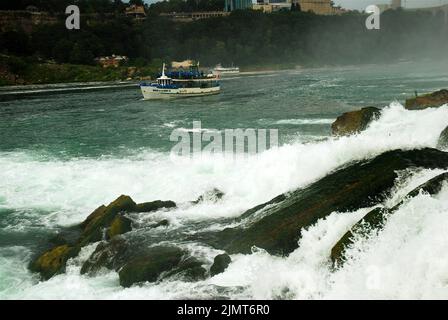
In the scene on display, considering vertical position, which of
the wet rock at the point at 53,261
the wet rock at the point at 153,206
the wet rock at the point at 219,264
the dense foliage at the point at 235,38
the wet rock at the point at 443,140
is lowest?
the wet rock at the point at 53,261

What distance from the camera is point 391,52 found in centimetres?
15588

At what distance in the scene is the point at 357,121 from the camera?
78.6 feet

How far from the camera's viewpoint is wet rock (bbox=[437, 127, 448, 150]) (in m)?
16.5

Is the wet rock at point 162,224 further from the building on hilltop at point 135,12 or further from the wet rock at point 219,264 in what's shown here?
the building on hilltop at point 135,12

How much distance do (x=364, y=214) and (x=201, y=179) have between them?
33.4 ft

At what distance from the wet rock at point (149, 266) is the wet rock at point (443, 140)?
29.7ft

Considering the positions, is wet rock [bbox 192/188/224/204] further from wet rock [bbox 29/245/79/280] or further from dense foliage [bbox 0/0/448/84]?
dense foliage [bbox 0/0/448/84]

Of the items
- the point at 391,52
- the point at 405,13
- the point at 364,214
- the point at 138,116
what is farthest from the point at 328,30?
the point at 364,214

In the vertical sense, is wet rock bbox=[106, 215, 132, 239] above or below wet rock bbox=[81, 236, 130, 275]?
above

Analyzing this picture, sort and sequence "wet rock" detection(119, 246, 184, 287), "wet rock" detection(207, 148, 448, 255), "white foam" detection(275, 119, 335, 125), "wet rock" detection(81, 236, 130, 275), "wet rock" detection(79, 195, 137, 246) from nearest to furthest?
"wet rock" detection(119, 246, 184, 287) → "wet rock" detection(207, 148, 448, 255) → "wet rock" detection(81, 236, 130, 275) → "wet rock" detection(79, 195, 137, 246) → "white foam" detection(275, 119, 335, 125)

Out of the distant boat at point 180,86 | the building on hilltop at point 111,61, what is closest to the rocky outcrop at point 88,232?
the distant boat at point 180,86

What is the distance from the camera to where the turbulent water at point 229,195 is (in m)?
10.4

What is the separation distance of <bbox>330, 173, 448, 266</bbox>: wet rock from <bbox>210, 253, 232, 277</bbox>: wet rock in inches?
101

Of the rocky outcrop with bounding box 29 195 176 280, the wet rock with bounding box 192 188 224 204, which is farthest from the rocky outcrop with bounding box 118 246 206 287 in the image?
the wet rock with bounding box 192 188 224 204
